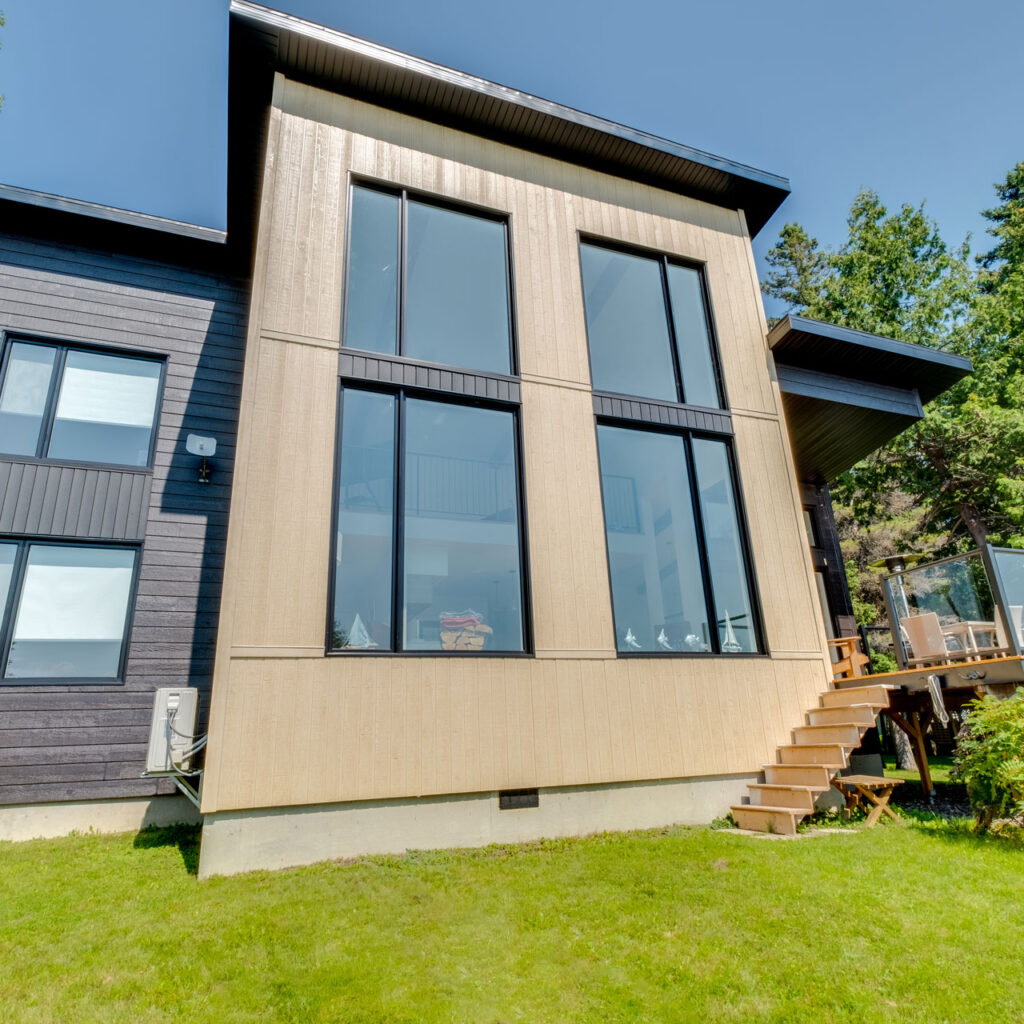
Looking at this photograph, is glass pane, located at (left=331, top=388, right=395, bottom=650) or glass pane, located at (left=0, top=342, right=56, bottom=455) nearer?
glass pane, located at (left=331, top=388, right=395, bottom=650)

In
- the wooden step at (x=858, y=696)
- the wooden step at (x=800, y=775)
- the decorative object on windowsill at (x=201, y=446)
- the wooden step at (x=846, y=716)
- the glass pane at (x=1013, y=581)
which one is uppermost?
the decorative object on windowsill at (x=201, y=446)

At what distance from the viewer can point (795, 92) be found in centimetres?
1180

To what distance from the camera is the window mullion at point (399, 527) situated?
18.1ft

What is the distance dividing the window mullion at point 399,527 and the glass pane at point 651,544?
6.79ft

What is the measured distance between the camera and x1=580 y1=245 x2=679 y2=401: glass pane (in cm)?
744

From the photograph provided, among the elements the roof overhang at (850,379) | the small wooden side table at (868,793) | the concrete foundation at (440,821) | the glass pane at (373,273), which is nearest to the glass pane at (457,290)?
the glass pane at (373,273)

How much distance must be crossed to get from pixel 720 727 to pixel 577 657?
1.58 metres

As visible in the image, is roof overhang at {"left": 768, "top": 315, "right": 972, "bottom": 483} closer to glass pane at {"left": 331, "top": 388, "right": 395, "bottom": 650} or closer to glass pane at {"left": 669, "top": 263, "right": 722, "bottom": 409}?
glass pane at {"left": 669, "top": 263, "right": 722, "bottom": 409}

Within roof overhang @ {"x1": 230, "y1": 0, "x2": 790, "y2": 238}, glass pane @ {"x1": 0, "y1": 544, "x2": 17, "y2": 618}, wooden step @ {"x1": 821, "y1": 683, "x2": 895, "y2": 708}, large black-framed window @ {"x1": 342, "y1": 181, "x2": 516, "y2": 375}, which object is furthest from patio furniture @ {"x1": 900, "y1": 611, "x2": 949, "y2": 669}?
glass pane @ {"x1": 0, "y1": 544, "x2": 17, "y2": 618}

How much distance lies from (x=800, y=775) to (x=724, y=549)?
7.64 feet

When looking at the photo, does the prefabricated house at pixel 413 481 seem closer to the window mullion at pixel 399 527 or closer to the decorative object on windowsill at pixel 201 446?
the window mullion at pixel 399 527

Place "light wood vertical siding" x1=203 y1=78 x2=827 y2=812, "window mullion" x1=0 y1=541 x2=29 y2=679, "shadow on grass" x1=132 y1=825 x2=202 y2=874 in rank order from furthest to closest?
1. "window mullion" x1=0 y1=541 x2=29 y2=679
2. "shadow on grass" x1=132 y1=825 x2=202 y2=874
3. "light wood vertical siding" x1=203 y1=78 x2=827 y2=812

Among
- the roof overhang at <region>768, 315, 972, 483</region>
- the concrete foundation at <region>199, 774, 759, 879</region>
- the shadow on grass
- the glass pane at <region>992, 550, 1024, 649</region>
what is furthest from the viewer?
the roof overhang at <region>768, 315, 972, 483</region>

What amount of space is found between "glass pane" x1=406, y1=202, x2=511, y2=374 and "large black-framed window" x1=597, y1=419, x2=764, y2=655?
1.51 m
